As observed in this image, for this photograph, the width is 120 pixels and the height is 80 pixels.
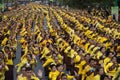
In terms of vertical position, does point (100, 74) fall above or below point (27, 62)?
above

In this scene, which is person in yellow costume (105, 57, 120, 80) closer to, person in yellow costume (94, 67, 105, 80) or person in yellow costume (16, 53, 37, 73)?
person in yellow costume (94, 67, 105, 80)

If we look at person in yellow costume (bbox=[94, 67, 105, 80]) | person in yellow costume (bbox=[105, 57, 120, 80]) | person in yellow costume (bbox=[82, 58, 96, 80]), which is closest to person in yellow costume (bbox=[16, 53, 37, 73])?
person in yellow costume (bbox=[82, 58, 96, 80])

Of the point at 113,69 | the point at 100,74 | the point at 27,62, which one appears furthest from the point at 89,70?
the point at 27,62

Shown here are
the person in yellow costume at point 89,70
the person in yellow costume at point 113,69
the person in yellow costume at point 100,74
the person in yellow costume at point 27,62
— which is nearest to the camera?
the person in yellow costume at point 100,74

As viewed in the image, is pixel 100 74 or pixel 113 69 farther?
pixel 113 69

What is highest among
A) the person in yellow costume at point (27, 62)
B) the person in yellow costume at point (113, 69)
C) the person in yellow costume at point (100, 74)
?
the person in yellow costume at point (100, 74)

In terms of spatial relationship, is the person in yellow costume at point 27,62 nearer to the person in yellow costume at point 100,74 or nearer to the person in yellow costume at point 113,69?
the person in yellow costume at point 113,69

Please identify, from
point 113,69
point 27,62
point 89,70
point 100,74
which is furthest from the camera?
point 27,62

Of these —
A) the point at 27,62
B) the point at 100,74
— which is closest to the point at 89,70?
Result: the point at 100,74

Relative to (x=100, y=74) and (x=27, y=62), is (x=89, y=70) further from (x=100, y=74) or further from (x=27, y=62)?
(x=27, y=62)

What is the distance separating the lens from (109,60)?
13164 millimetres

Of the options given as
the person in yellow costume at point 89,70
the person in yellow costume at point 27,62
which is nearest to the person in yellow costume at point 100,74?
the person in yellow costume at point 89,70

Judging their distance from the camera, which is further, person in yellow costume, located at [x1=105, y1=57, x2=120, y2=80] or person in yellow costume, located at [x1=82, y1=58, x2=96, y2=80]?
person in yellow costume, located at [x1=105, y1=57, x2=120, y2=80]

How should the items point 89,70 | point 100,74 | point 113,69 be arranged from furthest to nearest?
point 113,69, point 89,70, point 100,74
